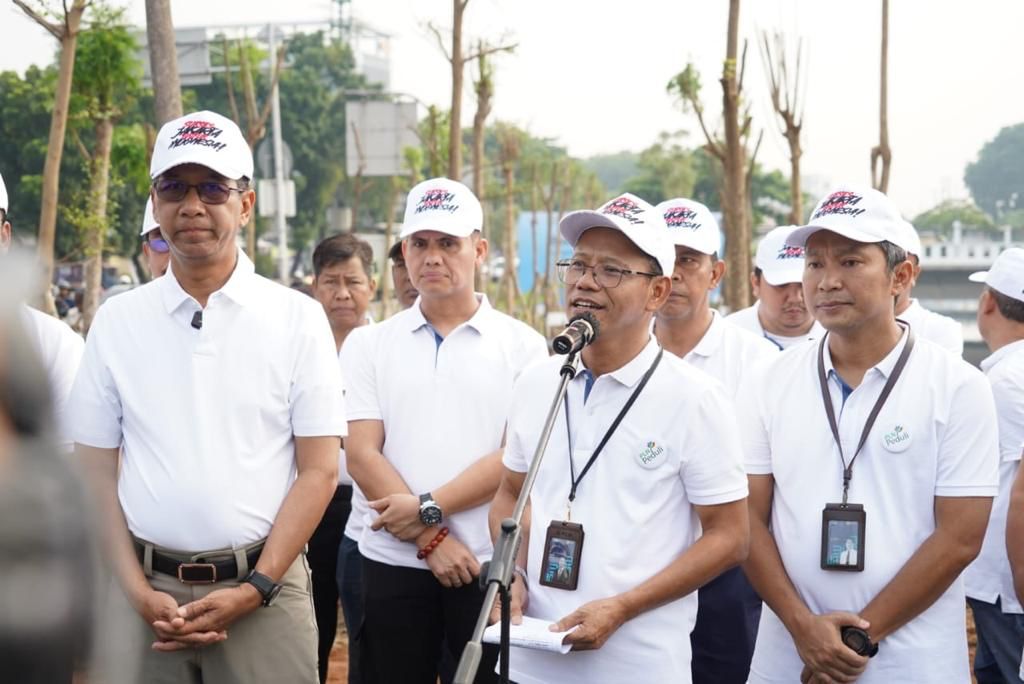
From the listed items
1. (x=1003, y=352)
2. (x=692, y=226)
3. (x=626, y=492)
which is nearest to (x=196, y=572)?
(x=626, y=492)

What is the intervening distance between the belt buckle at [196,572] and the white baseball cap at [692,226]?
8.16ft

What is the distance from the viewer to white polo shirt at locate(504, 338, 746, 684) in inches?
125

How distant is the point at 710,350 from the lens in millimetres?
4836

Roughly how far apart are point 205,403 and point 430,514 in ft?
3.65

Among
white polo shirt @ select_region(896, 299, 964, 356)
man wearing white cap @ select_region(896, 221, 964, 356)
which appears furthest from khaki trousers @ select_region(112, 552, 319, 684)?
white polo shirt @ select_region(896, 299, 964, 356)

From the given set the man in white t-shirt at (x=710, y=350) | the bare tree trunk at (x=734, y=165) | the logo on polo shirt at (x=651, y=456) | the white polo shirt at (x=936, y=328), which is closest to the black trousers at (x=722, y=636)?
the man in white t-shirt at (x=710, y=350)

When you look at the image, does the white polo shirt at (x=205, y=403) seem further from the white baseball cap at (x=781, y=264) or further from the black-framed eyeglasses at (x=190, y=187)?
the white baseball cap at (x=781, y=264)

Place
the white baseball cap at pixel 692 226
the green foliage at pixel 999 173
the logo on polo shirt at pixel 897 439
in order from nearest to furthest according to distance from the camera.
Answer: the logo on polo shirt at pixel 897 439 → the white baseball cap at pixel 692 226 → the green foliage at pixel 999 173

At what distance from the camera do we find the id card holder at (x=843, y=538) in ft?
10.9

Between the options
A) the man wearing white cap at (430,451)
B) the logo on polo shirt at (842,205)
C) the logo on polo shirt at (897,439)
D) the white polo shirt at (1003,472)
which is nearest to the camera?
the logo on polo shirt at (897,439)

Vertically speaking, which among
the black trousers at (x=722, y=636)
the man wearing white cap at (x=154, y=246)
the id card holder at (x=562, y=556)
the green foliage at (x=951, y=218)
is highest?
the green foliage at (x=951, y=218)

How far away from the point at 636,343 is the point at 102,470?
1.65 m

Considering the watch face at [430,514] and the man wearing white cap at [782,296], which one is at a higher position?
the man wearing white cap at [782,296]

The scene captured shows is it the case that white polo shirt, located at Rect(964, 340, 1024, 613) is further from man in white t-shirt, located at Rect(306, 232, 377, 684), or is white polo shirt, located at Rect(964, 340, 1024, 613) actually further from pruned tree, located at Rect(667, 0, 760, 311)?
pruned tree, located at Rect(667, 0, 760, 311)
